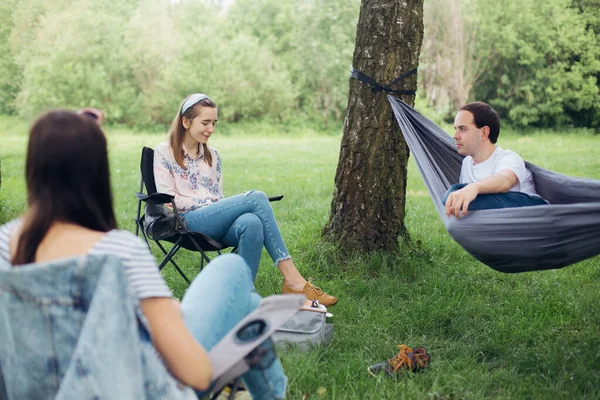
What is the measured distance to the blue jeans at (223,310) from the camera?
1.56 meters

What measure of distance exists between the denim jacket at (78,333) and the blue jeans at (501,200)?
64.4 inches

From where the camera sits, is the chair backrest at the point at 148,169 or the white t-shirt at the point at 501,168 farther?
the chair backrest at the point at 148,169

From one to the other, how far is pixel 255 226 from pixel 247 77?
74.6 ft

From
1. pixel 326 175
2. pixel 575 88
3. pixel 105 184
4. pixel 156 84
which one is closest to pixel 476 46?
pixel 575 88

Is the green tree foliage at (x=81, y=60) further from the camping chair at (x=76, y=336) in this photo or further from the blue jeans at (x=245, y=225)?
the camping chair at (x=76, y=336)

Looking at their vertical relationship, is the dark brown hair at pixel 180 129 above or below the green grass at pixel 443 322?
above

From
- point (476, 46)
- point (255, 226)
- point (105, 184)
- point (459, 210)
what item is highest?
point (476, 46)

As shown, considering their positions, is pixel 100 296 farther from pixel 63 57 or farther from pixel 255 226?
pixel 63 57

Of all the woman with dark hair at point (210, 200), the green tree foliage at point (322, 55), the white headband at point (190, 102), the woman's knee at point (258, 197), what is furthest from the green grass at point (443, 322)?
the green tree foliage at point (322, 55)

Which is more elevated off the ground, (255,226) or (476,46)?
(476,46)

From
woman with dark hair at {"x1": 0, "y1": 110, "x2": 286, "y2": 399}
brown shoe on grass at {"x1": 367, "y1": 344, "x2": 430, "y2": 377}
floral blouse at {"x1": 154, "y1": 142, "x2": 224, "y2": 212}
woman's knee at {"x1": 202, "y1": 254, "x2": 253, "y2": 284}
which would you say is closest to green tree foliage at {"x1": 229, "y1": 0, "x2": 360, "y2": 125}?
floral blouse at {"x1": 154, "y1": 142, "x2": 224, "y2": 212}

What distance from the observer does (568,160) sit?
414 inches

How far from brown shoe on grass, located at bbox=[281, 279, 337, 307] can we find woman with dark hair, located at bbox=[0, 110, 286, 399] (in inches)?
69.4

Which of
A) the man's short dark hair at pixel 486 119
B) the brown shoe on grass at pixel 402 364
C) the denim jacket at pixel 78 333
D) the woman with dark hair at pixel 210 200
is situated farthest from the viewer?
the woman with dark hair at pixel 210 200
